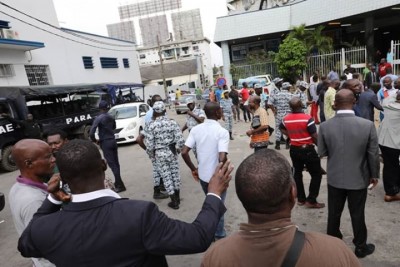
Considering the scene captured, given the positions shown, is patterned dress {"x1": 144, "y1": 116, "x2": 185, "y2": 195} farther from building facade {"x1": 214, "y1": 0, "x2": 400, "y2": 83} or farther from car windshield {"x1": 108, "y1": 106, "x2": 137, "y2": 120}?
building facade {"x1": 214, "y1": 0, "x2": 400, "y2": 83}

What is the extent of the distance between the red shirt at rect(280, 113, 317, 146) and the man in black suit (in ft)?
9.36

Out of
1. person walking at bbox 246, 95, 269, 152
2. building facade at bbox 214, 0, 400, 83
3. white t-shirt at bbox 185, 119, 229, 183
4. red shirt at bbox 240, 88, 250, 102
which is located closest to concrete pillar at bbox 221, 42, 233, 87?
building facade at bbox 214, 0, 400, 83

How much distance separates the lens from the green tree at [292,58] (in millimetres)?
16625

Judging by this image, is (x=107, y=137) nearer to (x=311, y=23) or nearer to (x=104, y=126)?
(x=104, y=126)

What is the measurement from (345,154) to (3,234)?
5.11m

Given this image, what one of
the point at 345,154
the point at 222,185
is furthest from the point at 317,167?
the point at 222,185

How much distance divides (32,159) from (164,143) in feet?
8.90

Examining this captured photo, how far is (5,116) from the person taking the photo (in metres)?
8.61

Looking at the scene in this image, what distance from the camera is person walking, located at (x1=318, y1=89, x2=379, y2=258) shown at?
2898 mm

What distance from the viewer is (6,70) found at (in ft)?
45.0

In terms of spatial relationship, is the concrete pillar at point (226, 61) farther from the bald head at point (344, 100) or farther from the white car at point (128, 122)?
the bald head at point (344, 100)

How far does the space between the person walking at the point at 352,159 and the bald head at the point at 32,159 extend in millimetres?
2638

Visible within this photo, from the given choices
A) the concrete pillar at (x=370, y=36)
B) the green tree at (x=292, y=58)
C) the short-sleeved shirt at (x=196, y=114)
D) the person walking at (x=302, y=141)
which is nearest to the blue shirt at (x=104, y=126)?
the short-sleeved shirt at (x=196, y=114)

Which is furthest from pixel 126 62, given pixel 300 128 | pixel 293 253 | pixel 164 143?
pixel 293 253
